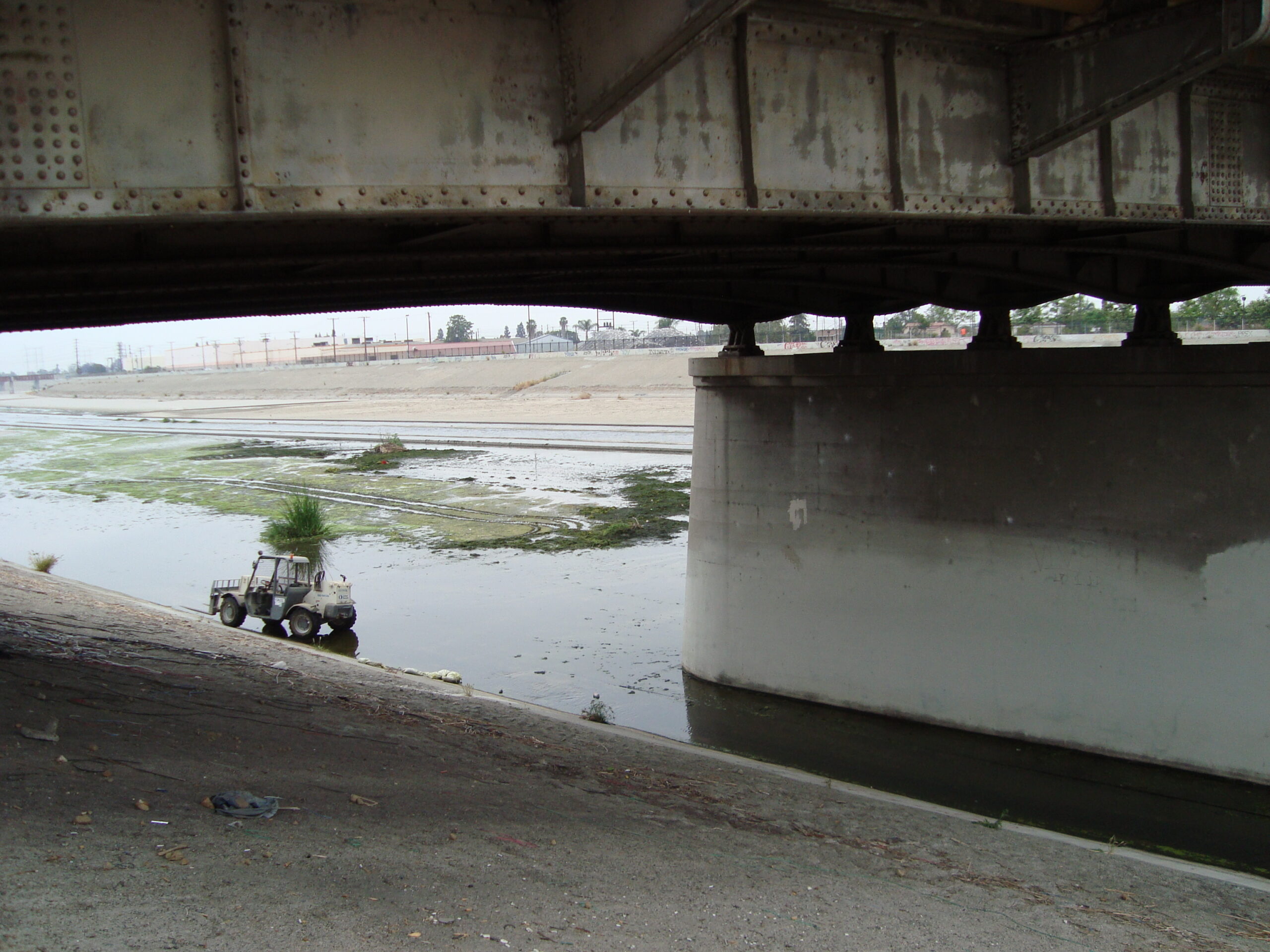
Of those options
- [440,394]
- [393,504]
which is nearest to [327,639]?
[393,504]

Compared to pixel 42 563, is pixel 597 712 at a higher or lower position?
lower

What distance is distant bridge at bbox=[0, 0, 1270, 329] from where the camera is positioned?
625 cm

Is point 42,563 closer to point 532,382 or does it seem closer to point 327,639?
point 327,639

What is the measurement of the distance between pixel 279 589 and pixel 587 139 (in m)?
15.8

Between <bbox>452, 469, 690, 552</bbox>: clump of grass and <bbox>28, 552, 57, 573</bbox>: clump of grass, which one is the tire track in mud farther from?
<bbox>28, 552, 57, 573</bbox>: clump of grass

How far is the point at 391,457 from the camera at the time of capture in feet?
170

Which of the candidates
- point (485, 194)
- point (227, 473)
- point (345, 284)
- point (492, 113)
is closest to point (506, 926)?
point (485, 194)

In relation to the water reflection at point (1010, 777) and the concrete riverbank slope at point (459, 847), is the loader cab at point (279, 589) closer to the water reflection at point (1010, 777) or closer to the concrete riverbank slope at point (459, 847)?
the concrete riverbank slope at point (459, 847)

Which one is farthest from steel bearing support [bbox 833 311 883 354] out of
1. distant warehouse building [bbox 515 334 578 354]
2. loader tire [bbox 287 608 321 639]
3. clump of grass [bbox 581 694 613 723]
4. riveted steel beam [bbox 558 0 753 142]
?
distant warehouse building [bbox 515 334 578 354]

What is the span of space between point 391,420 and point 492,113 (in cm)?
7090

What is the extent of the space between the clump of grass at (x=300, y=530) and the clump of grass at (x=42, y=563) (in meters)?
6.34

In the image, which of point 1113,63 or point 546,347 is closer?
point 1113,63

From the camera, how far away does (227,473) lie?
4931cm

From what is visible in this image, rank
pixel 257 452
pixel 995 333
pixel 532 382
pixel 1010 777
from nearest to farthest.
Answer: pixel 1010 777 < pixel 995 333 < pixel 257 452 < pixel 532 382
